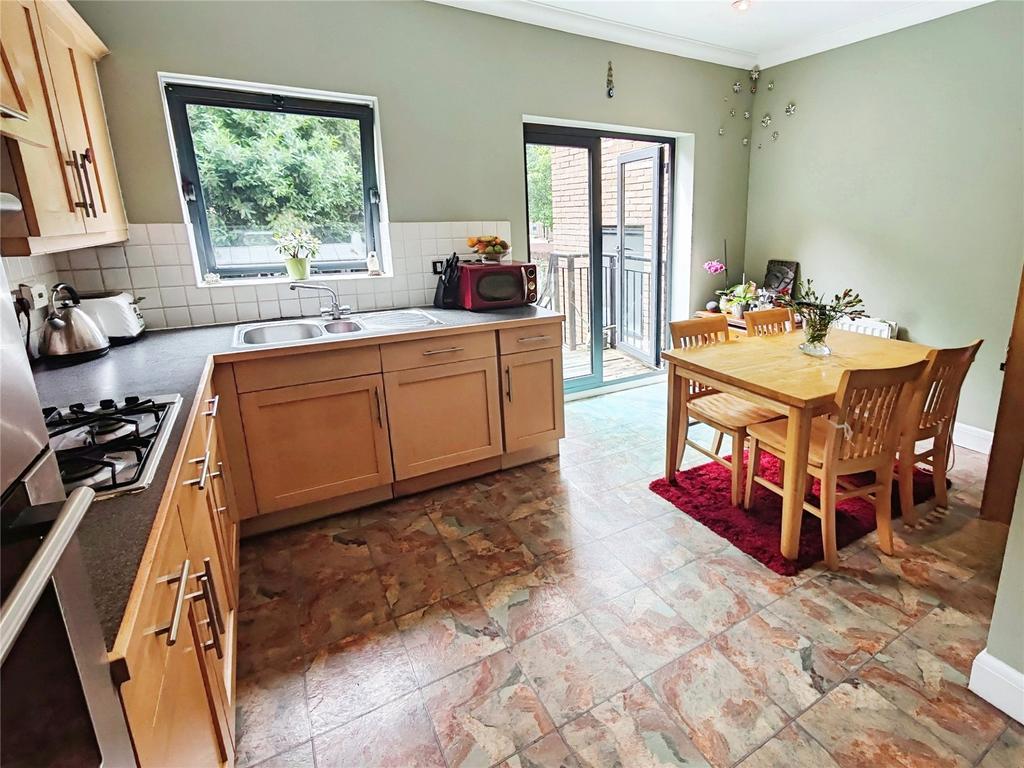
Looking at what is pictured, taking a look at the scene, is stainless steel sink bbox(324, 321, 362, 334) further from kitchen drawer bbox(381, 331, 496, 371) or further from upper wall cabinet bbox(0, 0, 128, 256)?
upper wall cabinet bbox(0, 0, 128, 256)

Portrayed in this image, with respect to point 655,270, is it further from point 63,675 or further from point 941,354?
point 63,675

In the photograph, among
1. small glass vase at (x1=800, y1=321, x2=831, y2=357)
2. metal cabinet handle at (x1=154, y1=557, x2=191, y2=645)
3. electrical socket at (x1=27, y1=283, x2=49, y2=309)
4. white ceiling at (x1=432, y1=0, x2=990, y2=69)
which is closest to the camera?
metal cabinet handle at (x1=154, y1=557, x2=191, y2=645)

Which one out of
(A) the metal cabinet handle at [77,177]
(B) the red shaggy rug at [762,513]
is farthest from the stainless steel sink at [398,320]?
(B) the red shaggy rug at [762,513]

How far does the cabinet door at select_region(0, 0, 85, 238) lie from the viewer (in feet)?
4.30

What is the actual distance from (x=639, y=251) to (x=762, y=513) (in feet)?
8.96

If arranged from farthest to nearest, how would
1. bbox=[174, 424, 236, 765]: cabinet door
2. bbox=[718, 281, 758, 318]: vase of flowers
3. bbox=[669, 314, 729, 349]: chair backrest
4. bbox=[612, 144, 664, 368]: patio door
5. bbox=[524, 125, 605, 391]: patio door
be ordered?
1. bbox=[612, 144, 664, 368]: patio door
2. bbox=[718, 281, 758, 318]: vase of flowers
3. bbox=[524, 125, 605, 391]: patio door
4. bbox=[669, 314, 729, 349]: chair backrest
5. bbox=[174, 424, 236, 765]: cabinet door

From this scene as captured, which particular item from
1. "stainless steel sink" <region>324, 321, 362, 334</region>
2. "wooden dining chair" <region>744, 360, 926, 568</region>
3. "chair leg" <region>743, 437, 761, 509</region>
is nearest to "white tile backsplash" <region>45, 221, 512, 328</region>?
"stainless steel sink" <region>324, 321, 362, 334</region>

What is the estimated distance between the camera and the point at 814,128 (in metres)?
3.69

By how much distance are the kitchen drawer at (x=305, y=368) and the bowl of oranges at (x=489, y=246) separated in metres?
1.03

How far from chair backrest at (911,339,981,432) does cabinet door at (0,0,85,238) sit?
2.93 m

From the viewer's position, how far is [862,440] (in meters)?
1.95

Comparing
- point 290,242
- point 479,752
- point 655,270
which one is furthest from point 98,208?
point 655,270

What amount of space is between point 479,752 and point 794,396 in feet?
5.09

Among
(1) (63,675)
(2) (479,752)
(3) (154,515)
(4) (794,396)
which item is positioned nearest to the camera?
(1) (63,675)
